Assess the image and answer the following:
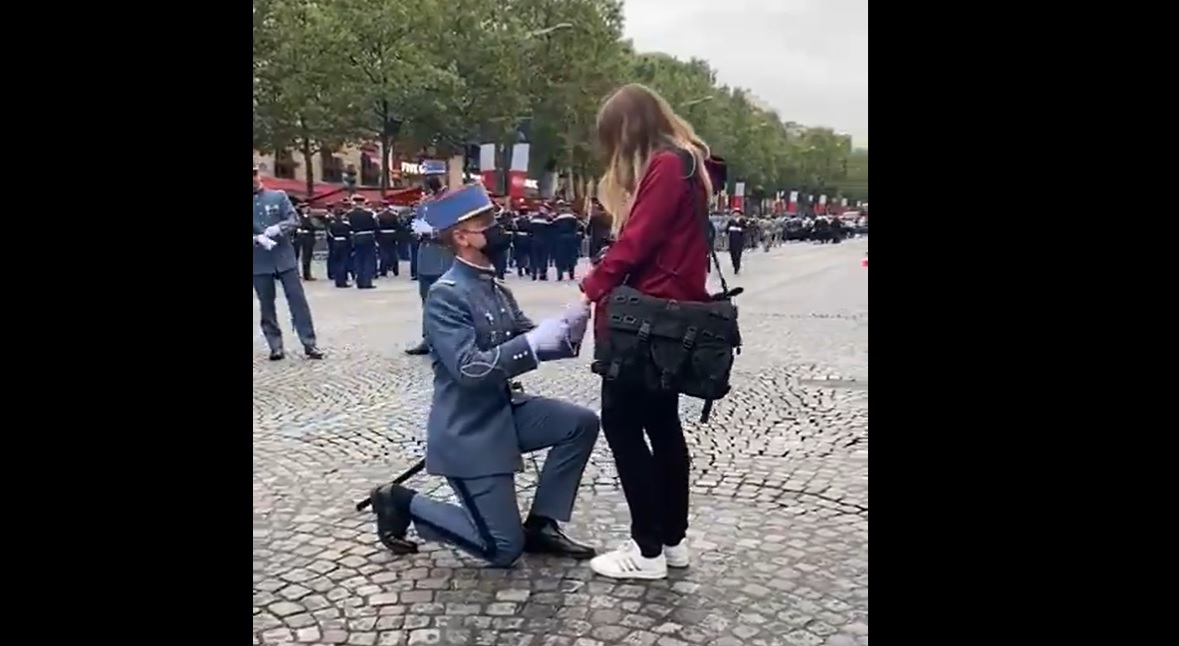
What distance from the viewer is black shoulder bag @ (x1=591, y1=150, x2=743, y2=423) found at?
10.6 feet

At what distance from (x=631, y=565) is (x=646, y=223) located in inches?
47.8

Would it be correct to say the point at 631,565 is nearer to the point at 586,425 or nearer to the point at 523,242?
the point at 586,425

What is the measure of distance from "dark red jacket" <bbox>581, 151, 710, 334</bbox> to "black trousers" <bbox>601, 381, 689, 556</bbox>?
1.05 feet

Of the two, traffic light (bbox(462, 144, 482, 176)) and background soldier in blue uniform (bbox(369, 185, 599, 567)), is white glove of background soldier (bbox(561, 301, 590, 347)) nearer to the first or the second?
background soldier in blue uniform (bbox(369, 185, 599, 567))

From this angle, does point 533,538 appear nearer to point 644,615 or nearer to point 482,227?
point 644,615

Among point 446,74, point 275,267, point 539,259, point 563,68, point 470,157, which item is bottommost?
point 275,267

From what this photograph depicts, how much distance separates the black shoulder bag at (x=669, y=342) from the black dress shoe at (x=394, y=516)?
1.01m

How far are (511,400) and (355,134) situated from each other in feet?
68.9

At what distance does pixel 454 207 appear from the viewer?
361 centimetres

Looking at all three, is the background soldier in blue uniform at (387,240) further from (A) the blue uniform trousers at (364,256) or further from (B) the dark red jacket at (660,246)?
(B) the dark red jacket at (660,246)

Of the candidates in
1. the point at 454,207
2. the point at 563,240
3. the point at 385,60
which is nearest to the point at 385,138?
the point at 385,60

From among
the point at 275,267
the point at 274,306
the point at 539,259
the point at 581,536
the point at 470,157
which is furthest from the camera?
the point at 470,157
